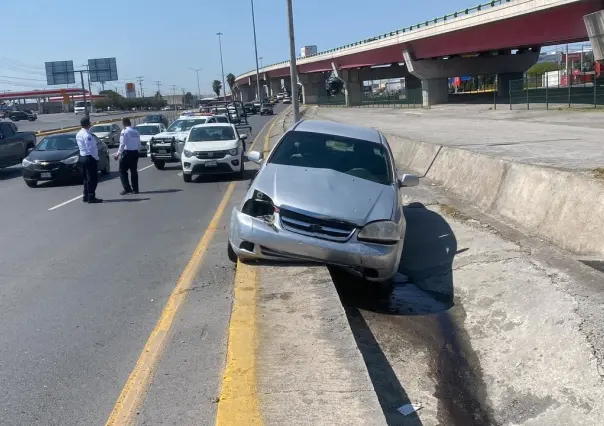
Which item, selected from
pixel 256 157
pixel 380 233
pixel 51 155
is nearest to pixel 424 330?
pixel 380 233

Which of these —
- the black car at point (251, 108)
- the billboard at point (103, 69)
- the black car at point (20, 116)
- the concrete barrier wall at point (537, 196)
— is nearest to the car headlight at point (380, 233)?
the concrete barrier wall at point (537, 196)

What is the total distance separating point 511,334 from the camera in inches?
238

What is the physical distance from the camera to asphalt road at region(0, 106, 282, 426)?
184 inches

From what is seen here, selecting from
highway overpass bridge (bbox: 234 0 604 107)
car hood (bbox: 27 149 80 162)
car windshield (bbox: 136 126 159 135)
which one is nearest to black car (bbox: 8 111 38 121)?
highway overpass bridge (bbox: 234 0 604 107)

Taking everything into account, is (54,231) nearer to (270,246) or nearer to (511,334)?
(270,246)

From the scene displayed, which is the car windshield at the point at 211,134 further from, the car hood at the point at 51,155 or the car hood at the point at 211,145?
the car hood at the point at 51,155

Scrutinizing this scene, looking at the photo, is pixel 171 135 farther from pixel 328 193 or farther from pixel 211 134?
pixel 328 193

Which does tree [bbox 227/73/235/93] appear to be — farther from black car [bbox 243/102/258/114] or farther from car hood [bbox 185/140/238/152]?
car hood [bbox 185/140/238/152]

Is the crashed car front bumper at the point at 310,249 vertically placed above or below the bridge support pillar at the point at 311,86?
below

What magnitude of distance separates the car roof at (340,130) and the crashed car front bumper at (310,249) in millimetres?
2444

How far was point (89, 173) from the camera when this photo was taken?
47.9 feet

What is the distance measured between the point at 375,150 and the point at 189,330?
408 centimetres

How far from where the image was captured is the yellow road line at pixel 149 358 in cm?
437

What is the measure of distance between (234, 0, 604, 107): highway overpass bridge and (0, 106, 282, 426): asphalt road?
2998 cm
